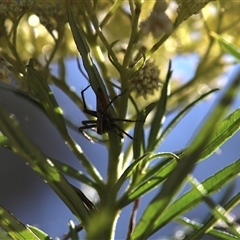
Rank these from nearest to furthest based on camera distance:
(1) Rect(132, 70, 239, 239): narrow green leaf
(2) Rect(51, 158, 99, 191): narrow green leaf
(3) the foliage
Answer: (1) Rect(132, 70, 239, 239): narrow green leaf
(3) the foliage
(2) Rect(51, 158, 99, 191): narrow green leaf

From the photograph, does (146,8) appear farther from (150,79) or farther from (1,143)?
(1,143)

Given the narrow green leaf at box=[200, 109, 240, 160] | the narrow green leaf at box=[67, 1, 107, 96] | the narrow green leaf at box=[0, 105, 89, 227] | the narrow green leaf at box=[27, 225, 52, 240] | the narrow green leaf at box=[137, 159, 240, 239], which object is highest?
the narrow green leaf at box=[67, 1, 107, 96]

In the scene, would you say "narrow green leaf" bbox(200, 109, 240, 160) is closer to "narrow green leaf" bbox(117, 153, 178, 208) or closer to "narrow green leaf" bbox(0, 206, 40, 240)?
"narrow green leaf" bbox(117, 153, 178, 208)

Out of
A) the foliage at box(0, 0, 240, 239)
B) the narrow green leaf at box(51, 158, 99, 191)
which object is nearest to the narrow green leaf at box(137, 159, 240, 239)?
the foliage at box(0, 0, 240, 239)

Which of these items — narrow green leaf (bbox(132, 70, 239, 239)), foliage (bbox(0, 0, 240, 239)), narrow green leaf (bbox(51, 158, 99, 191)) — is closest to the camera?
narrow green leaf (bbox(132, 70, 239, 239))

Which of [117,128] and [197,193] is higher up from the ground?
[117,128]

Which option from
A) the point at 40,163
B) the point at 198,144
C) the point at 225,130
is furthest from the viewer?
the point at 225,130

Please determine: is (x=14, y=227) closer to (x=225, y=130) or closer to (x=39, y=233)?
(x=39, y=233)

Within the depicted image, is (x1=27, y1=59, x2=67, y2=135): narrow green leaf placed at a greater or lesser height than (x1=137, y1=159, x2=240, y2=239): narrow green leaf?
greater

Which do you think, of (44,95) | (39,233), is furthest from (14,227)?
(44,95)
